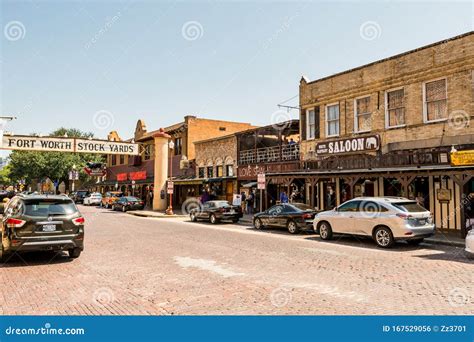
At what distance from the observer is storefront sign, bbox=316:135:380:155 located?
20219 mm

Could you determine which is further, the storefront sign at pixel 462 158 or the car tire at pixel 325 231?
the car tire at pixel 325 231

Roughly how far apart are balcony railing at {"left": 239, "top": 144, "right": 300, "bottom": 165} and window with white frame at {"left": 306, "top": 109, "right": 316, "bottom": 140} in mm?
1477

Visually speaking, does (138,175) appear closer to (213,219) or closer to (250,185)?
(250,185)

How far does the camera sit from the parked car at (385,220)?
12312 mm

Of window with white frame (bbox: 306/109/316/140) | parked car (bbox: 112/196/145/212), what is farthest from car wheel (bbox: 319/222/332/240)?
parked car (bbox: 112/196/145/212)

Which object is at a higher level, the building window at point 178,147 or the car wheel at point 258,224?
the building window at point 178,147

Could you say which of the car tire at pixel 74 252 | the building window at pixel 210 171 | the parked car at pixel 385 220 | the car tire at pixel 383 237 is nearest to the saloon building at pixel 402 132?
the parked car at pixel 385 220

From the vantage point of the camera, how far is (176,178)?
39469 mm

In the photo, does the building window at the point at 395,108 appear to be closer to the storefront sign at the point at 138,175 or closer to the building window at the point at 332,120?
the building window at the point at 332,120

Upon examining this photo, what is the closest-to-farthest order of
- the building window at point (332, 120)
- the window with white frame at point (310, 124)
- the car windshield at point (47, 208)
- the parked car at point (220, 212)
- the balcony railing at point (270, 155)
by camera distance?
1. the car windshield at point (47, 208)
2. the parked car at point (220, 212)
3. the building window at point (332, 120)
4. the window with white frame at point (310, 124)
5. the balcony railing at point (270, 155)

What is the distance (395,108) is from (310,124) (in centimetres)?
606

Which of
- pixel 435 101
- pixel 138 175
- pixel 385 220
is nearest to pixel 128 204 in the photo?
pixel 138 175

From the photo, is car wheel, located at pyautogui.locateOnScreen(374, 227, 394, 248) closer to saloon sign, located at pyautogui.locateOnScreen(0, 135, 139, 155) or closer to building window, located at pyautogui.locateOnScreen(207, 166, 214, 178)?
building window, located at pyautogui.locateOnScreen(207, 166, 214, 178)

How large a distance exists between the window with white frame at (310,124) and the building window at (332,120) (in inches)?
43.8
